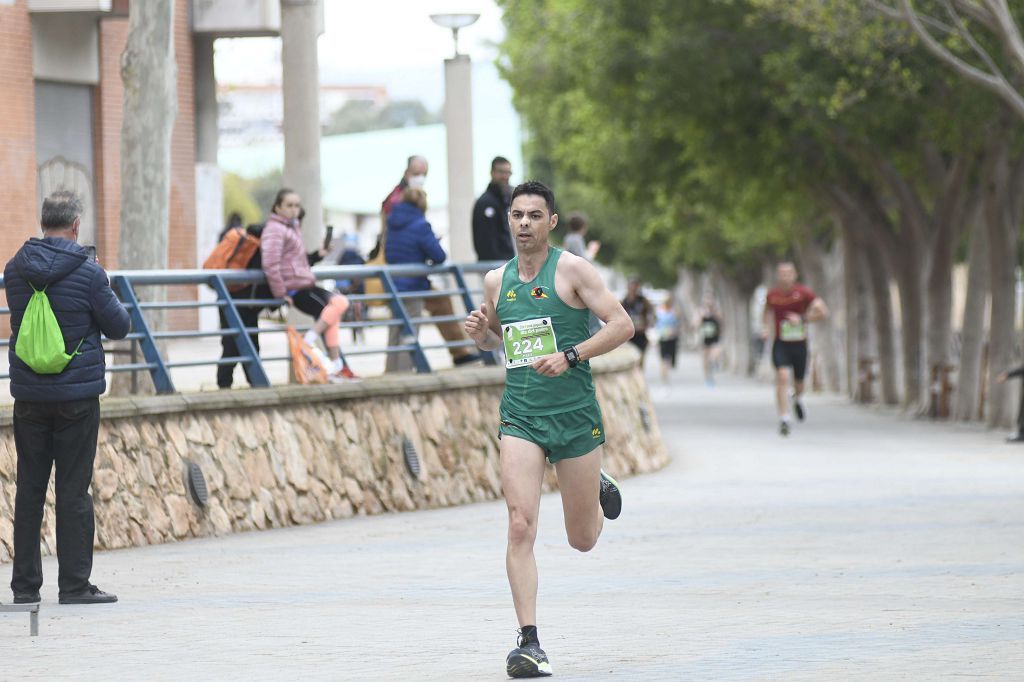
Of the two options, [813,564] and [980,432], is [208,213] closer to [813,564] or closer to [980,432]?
[980,432]

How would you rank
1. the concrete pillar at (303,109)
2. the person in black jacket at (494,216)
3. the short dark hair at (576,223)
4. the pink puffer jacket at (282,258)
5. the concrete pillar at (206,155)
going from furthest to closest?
the concrete pillar at (206,155) < the concrete pillar at (303,109) < the short dark hair at (576,223) < the person in black jacket at (494,216) < the pink puffer jacket at (282,258)

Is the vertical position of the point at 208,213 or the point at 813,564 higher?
the point at 208,213

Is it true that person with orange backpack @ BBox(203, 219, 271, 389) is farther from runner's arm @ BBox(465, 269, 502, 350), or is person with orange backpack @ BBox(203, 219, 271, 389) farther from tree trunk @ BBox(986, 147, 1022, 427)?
tree trunk @ BBox(986, 147, 1022, 427)

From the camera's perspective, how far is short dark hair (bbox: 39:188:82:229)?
8.95m

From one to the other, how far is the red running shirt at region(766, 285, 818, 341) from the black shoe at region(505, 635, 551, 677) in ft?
54.2

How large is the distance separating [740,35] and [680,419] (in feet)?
19.8

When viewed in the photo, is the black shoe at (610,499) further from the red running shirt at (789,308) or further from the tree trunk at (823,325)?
the tree trunk at (823,325)

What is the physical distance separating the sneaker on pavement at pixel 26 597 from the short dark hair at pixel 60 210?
5.43 ft

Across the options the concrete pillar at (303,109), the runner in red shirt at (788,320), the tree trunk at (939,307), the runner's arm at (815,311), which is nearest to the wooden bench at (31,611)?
the concrete pillar at (303,109)

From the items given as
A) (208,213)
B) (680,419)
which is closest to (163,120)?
(208,213)

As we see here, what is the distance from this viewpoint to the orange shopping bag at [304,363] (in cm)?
1402

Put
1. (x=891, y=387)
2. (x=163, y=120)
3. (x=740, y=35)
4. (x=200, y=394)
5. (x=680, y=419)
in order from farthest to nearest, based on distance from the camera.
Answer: (x=891, y=387)
(x=680, y=419)
(x=740, y=35)
(x=163, y=120)
(x=200, y=394)

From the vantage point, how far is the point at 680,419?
3038 cm

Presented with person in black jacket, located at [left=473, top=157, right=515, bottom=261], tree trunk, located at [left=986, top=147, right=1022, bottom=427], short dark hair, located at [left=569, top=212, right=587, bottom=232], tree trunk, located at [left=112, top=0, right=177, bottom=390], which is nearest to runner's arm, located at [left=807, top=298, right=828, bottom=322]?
short dark hair, located at [left=569, top=212, right=587, bottom=232]
